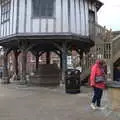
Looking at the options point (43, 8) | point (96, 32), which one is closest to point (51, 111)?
point (43, 8)

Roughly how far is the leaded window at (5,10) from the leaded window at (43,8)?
277 centimetres

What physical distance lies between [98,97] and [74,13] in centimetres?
1369

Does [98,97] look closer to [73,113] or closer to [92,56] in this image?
[73,113]

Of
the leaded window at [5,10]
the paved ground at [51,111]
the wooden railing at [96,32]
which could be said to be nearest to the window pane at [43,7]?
the leaded window at [5,10]

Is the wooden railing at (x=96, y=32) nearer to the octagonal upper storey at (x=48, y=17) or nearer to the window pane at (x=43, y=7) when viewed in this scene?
the octagonal upper storey at (x=48, y=17)

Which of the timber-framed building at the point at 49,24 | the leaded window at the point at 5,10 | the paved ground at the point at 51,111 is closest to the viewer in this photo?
the paved ground at the point at 51,111

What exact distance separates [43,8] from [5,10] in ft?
14.1

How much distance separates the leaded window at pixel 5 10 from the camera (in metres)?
29.7

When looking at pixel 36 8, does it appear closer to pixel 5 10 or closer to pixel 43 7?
pixel 43 7

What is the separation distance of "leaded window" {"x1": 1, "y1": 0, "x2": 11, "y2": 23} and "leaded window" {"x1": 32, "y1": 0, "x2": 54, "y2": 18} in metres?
2.77

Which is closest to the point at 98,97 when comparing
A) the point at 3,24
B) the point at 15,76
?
the point at 3,24

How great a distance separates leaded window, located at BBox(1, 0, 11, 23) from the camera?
2969 cm

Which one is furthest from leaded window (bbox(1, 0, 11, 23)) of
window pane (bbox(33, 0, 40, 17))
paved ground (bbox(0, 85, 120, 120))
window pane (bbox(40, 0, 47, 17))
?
paved ground (bbox(0, 85, 120, 120))

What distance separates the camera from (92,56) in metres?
26.8
